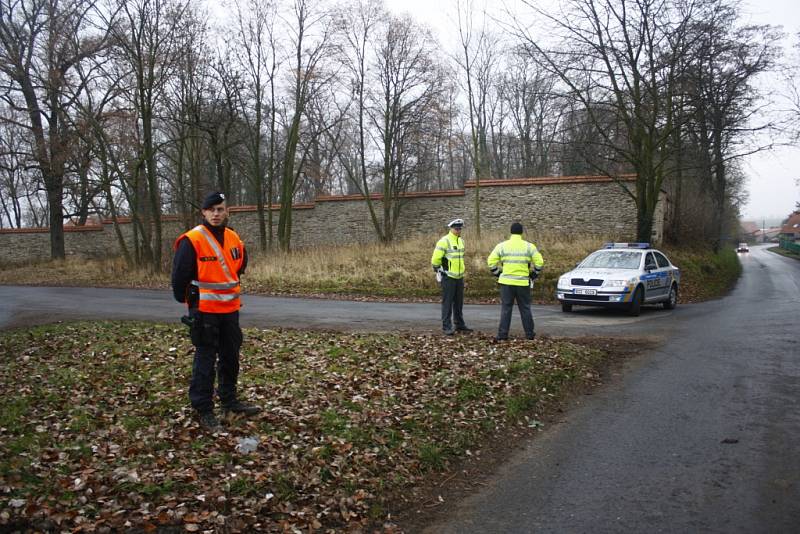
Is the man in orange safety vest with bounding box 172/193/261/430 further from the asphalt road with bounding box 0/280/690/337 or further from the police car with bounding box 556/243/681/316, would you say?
the police car with bounding box 556/243/681/316

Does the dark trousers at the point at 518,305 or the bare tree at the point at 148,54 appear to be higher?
the bare tree at the point at 148,54

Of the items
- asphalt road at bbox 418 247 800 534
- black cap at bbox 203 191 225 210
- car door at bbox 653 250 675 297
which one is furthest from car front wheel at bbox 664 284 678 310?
black cap at bbox 203 191 225 210

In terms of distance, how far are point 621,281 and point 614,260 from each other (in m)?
1.64

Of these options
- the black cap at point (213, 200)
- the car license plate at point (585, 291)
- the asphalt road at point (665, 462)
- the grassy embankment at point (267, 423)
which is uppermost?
the black cap at point (213, 200)

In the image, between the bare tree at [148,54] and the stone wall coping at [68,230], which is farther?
the stone wall coping at [68,230]

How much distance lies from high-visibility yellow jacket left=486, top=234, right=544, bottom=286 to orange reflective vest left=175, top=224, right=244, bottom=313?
546cm

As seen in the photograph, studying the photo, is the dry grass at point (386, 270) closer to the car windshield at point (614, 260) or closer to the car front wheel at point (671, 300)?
the car windshield at point (614, 260)

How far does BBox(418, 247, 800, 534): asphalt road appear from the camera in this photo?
4273 mm

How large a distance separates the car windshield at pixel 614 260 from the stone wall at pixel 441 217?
10580 millimetres

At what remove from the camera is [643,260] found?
16.0m

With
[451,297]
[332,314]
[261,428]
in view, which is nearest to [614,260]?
[451,297]

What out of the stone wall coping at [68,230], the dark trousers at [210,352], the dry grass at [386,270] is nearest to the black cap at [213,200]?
the dark trousers at [210,352]

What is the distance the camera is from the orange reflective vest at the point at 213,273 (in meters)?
5.52

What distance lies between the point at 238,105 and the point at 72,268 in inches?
478
